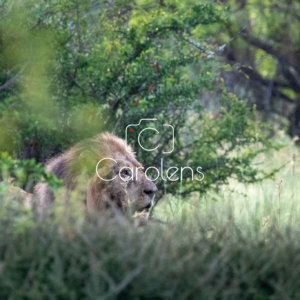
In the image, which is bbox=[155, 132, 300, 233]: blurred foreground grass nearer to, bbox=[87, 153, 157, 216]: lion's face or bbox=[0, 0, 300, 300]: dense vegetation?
bbox=[0, 0, 300, 300]: dense vegetation

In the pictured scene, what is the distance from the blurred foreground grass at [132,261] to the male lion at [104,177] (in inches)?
54.5

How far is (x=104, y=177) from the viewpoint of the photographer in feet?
12.9

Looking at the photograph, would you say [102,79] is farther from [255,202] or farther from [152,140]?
[255,202]

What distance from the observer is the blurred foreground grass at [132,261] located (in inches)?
76.9

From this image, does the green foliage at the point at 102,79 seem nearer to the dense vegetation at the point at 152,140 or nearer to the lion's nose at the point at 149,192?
the dense vegetation at the point at 152,140

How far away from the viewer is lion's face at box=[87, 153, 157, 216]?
12.4 feet

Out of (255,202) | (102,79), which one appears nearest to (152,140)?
(102,79)

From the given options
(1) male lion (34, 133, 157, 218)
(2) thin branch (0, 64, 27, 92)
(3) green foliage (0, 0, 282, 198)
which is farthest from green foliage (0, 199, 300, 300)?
→ (2) thin branch (0, 64, 27, 92)

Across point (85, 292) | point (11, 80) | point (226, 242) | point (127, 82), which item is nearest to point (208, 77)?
point (127, 82)

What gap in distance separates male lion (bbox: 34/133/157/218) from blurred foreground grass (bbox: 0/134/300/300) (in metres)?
1.38

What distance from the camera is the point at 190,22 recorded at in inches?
243

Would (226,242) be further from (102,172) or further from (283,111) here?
(283,111)

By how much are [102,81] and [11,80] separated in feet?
4.22

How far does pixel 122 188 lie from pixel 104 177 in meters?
0.22
